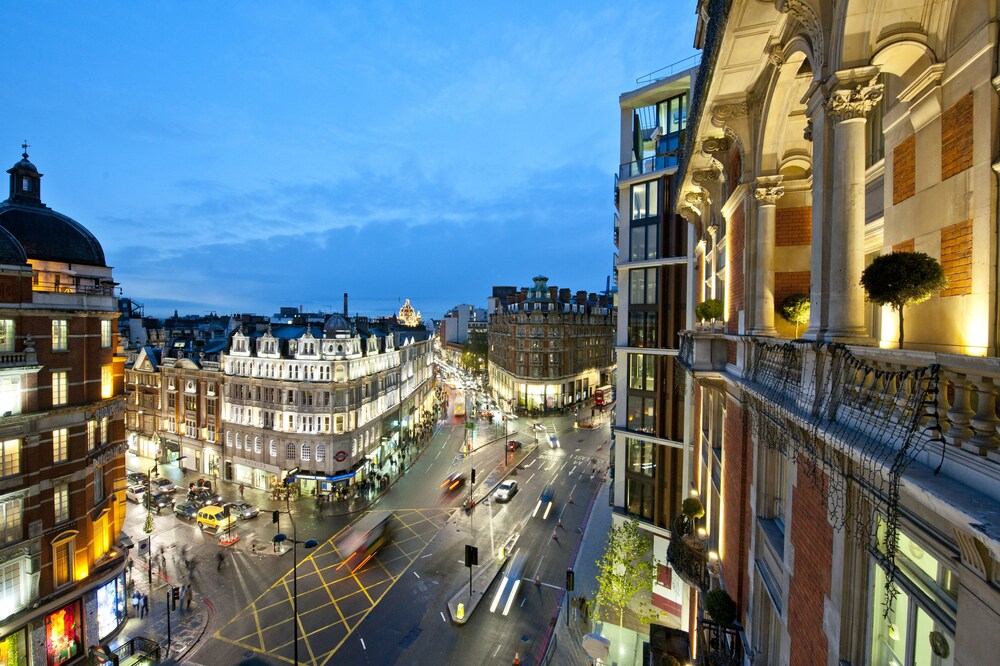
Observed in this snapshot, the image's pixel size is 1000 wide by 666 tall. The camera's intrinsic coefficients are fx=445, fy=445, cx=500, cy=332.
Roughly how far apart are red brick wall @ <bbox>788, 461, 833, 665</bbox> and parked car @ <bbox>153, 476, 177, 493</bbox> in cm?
5313

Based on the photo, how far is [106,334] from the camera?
2680 cm

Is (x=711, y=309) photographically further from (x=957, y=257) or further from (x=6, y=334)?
(x=6, y=334)

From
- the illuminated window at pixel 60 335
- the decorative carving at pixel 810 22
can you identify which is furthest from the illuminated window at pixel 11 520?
the decorative carving at pixel 810 22

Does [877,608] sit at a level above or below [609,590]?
above

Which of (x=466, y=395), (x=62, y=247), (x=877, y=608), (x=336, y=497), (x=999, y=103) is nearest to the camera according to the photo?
(x=999, y=103)

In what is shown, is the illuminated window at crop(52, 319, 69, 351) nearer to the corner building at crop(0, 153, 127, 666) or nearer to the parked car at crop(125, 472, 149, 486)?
the corner building at crop(0, 153, 127, 666)

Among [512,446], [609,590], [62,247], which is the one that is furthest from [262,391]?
[609,590]

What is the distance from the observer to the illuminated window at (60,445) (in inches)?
891

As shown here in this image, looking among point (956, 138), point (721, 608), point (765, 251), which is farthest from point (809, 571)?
point (765, 251)

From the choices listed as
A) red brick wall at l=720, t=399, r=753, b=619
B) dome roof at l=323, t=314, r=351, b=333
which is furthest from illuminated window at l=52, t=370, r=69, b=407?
red brick wall at l=720, t=399, r=753, b=619

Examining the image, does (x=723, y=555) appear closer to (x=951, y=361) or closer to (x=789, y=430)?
(x=789, y=430)

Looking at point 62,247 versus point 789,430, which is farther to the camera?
point 62,247

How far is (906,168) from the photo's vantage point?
610cm

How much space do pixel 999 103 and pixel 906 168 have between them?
5.76 feet
